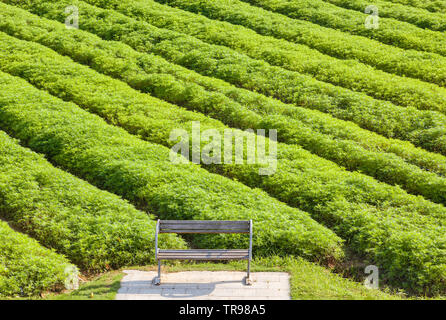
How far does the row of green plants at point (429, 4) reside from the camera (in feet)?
95.9

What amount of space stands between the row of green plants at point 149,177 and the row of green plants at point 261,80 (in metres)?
5.04

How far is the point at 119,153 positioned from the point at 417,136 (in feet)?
33.9

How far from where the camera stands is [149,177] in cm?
1550

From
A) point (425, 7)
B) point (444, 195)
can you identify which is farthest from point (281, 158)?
point (425, 7)

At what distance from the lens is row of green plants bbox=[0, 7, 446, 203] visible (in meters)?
16.2

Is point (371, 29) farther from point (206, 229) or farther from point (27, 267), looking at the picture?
point (27, 267)

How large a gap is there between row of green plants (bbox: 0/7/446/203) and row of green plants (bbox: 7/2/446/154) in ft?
3.29

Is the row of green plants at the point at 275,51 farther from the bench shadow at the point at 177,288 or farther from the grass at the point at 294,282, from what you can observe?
the bench shadow at the point at 177,288
